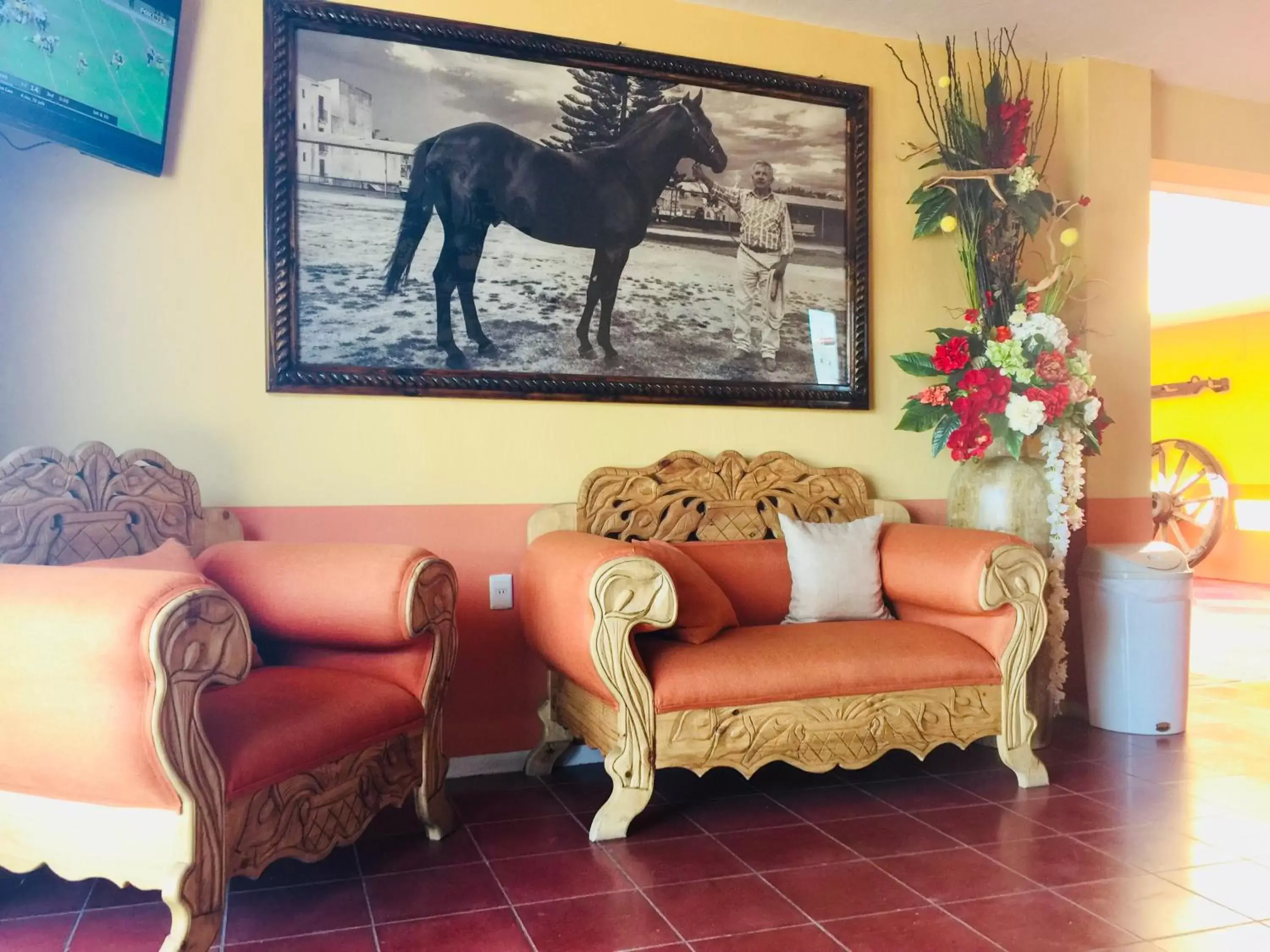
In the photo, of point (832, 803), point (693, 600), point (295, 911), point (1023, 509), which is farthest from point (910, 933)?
point (1023, 509)

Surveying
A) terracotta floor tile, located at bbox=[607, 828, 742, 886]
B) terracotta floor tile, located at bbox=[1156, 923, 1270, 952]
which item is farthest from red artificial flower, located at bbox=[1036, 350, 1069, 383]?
terracotta floor tile, located at bbox=[607, 828, 742, 886]

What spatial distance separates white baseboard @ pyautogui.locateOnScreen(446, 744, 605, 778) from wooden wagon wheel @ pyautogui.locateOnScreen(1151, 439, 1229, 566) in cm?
745

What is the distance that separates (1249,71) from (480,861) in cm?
432

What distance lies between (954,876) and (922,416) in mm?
1659

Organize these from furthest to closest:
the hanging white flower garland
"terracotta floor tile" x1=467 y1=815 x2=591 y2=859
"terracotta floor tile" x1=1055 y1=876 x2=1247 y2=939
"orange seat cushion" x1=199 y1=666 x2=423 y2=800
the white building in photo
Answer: the hanging white flower garland, the white building in photo, "terracotta floor tile" x1=467 y1=815 x2=591 y2=859, "terracotta floor tile" x1=1055 y1=876 x2=1247 y2=939, "orange seat cushion" x1=199 y1=666 x2=423 y2=800

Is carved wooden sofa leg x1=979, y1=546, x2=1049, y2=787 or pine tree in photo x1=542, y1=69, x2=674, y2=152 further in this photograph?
pine tree in photo x1=542, y1=69, x2=674, y2=152

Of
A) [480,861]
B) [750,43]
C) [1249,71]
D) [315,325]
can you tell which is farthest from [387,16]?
[1249,71]

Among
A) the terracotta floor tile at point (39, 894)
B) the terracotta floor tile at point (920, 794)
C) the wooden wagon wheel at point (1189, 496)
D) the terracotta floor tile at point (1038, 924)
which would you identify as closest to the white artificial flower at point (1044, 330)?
the terracotta floor tile at point (920, 794)

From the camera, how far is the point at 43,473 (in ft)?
7.95

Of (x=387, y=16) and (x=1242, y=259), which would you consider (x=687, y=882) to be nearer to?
(x=387, y=16)

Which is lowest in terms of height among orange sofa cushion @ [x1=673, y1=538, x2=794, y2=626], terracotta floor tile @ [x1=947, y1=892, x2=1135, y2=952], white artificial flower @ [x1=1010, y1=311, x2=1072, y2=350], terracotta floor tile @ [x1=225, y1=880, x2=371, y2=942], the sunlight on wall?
terracotta floor tile @ [x1=225, y1=880, x2=371, y2=942]

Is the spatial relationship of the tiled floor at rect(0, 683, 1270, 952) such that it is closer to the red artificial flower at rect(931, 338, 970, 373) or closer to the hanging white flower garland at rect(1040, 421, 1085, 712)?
the hanging white flower garland at rect(1040, 421, 1085, 712)

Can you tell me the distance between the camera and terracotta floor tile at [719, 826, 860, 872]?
7.79ft

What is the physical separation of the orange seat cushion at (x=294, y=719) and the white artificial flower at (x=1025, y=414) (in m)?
2.11
